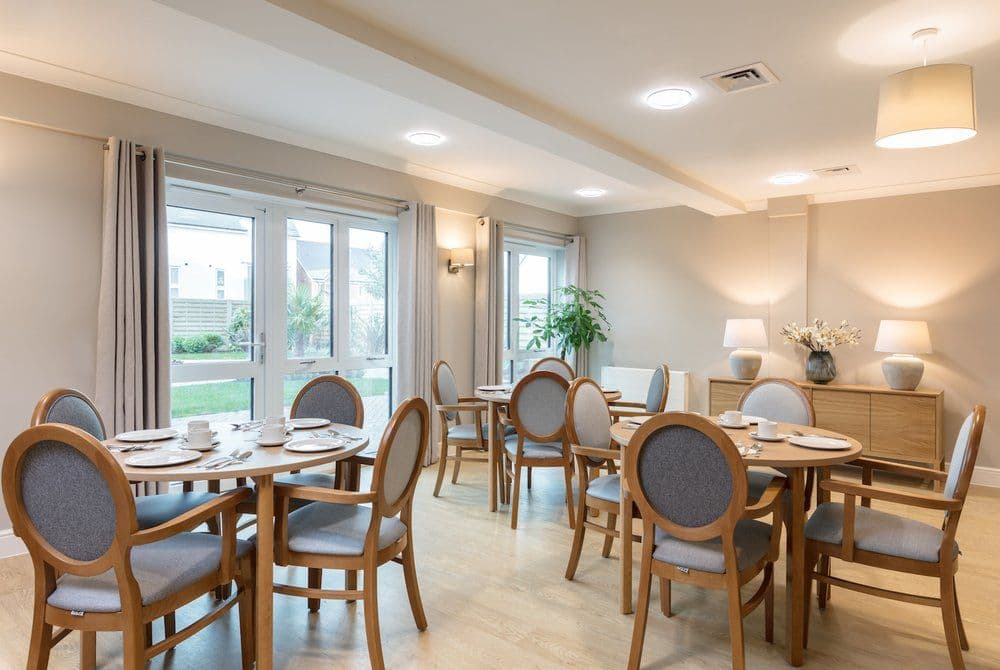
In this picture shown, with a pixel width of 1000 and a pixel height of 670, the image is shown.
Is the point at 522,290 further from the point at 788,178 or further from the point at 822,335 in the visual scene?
the point at 822,335

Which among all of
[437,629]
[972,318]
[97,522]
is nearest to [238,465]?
[97,522]

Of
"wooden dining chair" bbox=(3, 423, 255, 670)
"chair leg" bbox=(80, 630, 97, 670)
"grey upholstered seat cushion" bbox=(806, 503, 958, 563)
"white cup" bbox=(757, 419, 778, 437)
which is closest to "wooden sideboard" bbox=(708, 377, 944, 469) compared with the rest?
"white cup" bbox=(757, 419, 778, 437)

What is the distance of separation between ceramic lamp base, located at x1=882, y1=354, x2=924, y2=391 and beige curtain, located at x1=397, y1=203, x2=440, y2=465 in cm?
374

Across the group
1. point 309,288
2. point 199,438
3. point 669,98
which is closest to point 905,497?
point 669,98

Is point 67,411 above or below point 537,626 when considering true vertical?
above

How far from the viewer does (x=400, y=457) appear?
2.20 meters

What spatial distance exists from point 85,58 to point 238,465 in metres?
2.36

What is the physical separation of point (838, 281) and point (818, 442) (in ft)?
11.7

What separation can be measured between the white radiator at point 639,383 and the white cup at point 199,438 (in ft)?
15.0

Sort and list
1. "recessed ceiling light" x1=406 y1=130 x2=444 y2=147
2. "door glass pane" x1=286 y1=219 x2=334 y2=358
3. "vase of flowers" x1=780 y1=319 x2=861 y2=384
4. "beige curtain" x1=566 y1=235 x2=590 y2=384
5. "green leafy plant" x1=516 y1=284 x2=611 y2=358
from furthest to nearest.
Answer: "beige curtain" x1=566 y1=235 x2=590 y2=384 → "green leafy plant" x1=516 y1=284 x2=611 y2=358 → "vase of flowers" x1=780 y1=319 x2=861 y2=384 → "door glass pane" x1=286 y1=219 x2=334 y2=358 → "recessed ceiling light" x1=406 y1=130 x2=444 y2=147

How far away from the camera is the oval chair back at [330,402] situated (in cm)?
314

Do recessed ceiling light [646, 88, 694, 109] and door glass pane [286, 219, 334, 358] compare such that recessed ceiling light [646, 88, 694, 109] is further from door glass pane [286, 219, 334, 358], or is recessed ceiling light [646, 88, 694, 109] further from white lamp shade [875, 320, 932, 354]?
white lamp shade [875, 320, 932, 354]

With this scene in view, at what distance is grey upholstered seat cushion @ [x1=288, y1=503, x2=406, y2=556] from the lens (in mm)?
2102

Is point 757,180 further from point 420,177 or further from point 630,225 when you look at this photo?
point 420,177
